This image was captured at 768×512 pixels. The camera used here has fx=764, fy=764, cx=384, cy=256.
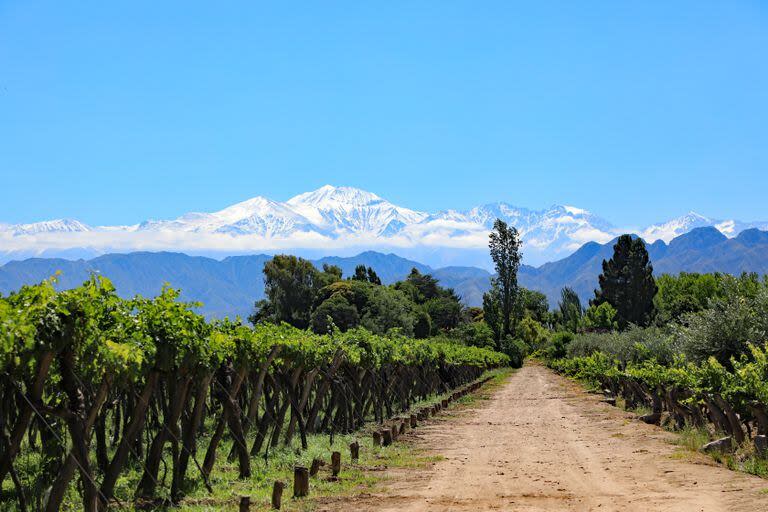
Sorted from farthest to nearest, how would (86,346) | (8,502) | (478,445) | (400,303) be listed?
(400,303) < (478,445) < (8,502) < (86,346)

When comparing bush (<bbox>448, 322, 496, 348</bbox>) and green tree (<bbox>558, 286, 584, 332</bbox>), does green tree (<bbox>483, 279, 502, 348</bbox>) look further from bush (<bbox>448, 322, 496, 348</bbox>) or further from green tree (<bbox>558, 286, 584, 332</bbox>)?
green tree (<bbox>558, 286, 584, 332</bbox>)

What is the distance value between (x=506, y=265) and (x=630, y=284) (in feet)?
68.0

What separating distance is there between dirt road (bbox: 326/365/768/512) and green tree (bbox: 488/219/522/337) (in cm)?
7162

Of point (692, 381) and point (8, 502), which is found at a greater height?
Result: point (692, 381)

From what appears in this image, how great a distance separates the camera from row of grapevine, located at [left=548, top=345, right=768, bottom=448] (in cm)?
1655

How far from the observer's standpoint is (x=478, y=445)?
69.8ft

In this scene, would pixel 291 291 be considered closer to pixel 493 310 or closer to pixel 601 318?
pixel 493 310

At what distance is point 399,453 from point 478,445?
2.84 meters

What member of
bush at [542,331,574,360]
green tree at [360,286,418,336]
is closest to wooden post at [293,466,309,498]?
green tree at [360,286,418,336]

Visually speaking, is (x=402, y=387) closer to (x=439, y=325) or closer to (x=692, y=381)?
(x=692, y=381)

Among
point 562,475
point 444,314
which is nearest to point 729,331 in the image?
point 562,475

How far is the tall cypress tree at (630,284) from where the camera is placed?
107 meters

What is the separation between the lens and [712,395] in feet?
59.3

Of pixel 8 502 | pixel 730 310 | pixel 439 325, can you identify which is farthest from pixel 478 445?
pixel 439 325
